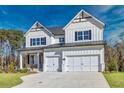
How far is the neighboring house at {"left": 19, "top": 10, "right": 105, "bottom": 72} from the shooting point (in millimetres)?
27359

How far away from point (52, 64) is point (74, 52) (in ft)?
10.8

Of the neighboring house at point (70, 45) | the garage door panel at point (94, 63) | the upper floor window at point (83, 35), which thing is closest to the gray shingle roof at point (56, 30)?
the neighboring house at point (70, 45)

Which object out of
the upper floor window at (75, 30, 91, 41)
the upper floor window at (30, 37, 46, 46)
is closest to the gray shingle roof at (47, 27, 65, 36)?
the upper floor window at (30, 37, 46, 46)

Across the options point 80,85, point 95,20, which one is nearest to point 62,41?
point 95,20

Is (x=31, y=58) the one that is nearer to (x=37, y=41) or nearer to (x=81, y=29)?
(x=37, y=41)

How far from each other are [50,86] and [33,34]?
664 inches

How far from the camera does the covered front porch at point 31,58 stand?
106 feet

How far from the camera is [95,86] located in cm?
1667

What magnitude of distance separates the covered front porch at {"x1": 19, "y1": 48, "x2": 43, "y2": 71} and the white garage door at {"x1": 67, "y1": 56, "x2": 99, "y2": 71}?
4.67 m

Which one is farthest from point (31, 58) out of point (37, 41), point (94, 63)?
point (94, 63)

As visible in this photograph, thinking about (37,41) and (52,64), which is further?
(37,41)

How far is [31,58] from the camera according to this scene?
117 feet

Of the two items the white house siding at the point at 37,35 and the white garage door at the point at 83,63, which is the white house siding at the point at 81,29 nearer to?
the white garage door at the point at 83,63

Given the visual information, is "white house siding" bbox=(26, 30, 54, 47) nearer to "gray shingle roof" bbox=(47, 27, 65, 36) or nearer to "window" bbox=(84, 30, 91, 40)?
"gray shingle roof" bbox=(47, 27, 65, 36)
